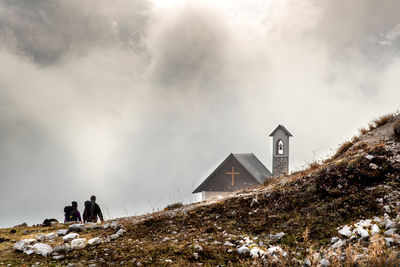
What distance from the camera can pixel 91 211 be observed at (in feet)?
54.5

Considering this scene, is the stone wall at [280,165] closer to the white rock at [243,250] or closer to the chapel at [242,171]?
the chapel at [242,171]

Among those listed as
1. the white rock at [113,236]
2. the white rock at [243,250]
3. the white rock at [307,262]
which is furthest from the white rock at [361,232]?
the white rock at [113,236]

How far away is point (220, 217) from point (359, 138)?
9783mm

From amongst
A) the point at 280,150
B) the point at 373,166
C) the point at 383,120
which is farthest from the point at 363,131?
the point at 280,150

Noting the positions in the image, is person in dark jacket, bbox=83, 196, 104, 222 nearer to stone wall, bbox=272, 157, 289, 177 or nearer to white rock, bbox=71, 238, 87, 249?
white rock, bbox=71, 238, 87, 249

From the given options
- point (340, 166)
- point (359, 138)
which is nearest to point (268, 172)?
point (359, 138)

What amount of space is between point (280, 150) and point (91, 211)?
935 inches

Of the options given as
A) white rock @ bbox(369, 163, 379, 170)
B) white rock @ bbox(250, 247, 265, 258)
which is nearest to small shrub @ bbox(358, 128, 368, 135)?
white rock @ bbox(369, 163, 379, 170)

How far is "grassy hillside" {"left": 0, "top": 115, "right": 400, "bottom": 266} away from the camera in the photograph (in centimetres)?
670

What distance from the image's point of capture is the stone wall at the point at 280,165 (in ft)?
113

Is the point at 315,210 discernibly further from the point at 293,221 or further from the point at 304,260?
the point at 304,260

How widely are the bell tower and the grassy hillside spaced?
71.5 ft

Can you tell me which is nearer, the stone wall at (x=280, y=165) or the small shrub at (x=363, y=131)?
the small shrub at (x=363, y=131)

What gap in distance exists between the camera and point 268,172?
35312 millimetres
